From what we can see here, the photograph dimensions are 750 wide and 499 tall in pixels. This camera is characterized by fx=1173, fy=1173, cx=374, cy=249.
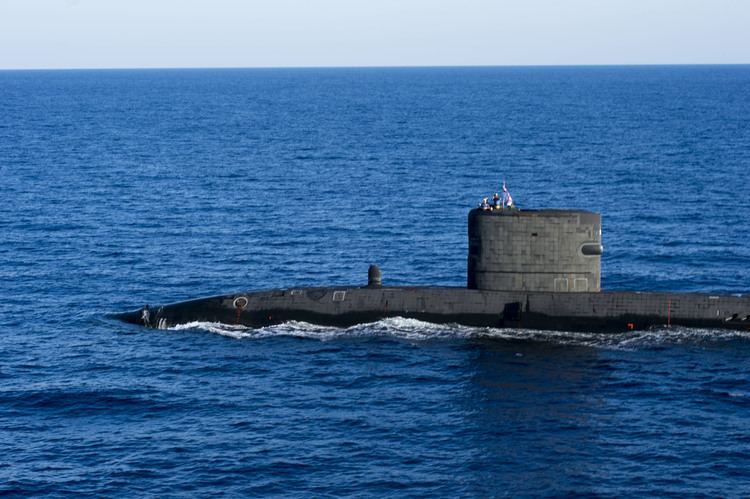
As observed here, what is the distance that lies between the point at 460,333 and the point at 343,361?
604cm

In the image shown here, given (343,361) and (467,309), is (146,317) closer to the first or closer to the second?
(343,361)

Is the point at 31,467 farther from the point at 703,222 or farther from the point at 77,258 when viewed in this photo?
the point at 703,222

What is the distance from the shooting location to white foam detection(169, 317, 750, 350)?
162 feet

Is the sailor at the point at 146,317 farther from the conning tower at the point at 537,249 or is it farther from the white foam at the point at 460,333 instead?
the conning tower at the point at 537,249

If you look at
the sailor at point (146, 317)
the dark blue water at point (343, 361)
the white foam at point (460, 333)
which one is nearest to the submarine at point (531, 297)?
the white foam at point (460, 333)

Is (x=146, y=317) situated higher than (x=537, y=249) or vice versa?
(x=537, y=249)

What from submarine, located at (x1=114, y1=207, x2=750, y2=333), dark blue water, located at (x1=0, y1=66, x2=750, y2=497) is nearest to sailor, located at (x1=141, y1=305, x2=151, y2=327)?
dark blue water, located at (x1=0, y1=66, x2=750, y2=497)

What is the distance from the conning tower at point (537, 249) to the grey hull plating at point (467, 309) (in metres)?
0.58

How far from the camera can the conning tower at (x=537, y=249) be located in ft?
166

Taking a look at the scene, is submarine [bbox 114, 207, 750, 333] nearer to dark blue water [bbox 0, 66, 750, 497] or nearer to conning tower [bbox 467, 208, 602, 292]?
conning tower [bbox 467, 208, 602, 292]

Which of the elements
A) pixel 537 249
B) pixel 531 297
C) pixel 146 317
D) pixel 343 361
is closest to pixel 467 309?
pixel 531 297

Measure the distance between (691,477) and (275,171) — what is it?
263ft

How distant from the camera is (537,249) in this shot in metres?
51.1

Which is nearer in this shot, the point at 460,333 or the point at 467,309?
the point at 460,333
